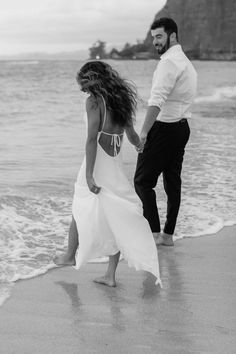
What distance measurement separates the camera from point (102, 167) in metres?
4.05

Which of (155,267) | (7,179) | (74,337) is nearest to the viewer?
(74,337)

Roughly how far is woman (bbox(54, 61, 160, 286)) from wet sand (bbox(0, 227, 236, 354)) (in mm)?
220

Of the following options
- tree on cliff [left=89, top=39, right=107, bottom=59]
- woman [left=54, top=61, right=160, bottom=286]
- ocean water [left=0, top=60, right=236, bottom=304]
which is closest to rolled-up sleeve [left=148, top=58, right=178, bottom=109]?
ocean water [left=0, top=60, right=236, bottom=304]

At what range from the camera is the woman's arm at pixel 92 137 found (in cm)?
391

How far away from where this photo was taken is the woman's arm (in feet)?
12.8

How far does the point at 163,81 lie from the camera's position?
4797 millimetres

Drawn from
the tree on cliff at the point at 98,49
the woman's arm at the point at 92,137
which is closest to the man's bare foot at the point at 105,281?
the woman's arm at the point at 92,137

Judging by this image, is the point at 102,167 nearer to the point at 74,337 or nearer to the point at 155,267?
the point at 155,267

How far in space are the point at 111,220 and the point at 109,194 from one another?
0.52 feet

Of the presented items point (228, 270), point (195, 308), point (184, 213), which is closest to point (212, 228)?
point (184, 213)

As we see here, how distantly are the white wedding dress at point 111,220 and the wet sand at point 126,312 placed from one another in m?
0.23

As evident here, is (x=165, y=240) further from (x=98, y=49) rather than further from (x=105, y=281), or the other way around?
(x=98, y=49)

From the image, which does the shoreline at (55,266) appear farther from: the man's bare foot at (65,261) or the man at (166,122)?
the man at (166,122)

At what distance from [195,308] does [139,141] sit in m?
1.19
